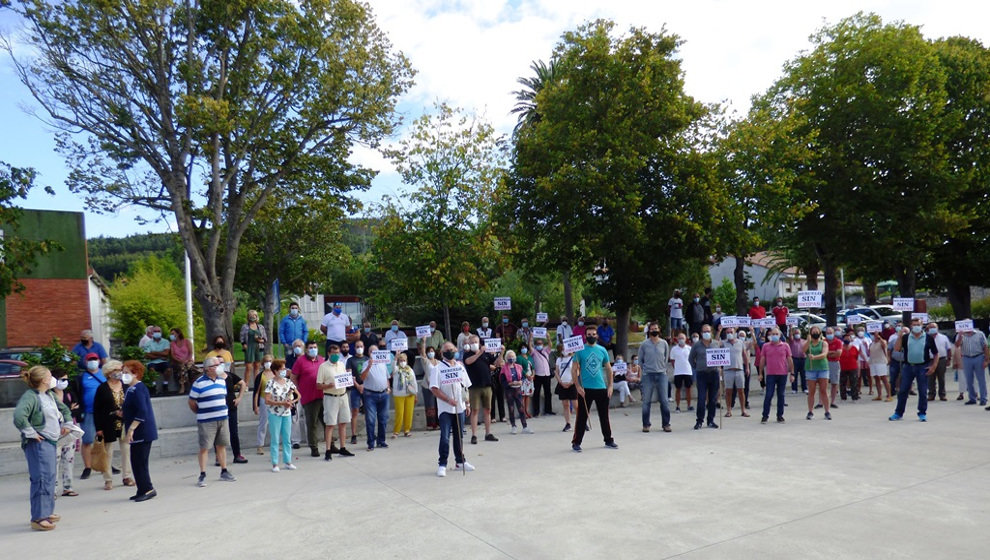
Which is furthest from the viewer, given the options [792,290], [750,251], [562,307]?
[792,290]

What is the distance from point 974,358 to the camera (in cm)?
1544

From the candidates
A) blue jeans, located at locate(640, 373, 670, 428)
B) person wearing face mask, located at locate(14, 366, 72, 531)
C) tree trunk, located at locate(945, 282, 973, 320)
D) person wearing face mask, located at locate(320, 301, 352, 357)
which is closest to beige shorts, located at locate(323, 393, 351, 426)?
person wearing face mask, located at locate(320, 301, 352, 357)

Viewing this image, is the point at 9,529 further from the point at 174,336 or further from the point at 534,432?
the point at 534,432

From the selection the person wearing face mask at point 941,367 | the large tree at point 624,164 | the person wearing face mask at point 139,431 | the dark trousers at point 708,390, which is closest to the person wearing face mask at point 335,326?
the person wearing face mask at point 139,431

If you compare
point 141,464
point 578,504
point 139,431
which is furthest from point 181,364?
point 578,504

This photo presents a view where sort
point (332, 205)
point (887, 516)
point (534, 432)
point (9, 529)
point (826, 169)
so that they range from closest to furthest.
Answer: point (887, 516) → point (9, 529) → point (534, 432) → point (332, 205) → point (826, 169)

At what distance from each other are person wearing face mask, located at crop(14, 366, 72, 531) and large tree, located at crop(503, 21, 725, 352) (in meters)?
15.2

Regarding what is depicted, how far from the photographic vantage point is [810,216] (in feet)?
90.2

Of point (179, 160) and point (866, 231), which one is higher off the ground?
point (179, 160)

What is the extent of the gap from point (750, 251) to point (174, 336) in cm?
1805

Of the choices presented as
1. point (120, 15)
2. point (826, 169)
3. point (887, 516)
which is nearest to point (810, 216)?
point (826, 169)

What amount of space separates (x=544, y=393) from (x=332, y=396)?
618 cm

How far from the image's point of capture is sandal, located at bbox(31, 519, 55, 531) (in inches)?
314

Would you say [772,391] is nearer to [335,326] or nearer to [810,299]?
[810,299]
